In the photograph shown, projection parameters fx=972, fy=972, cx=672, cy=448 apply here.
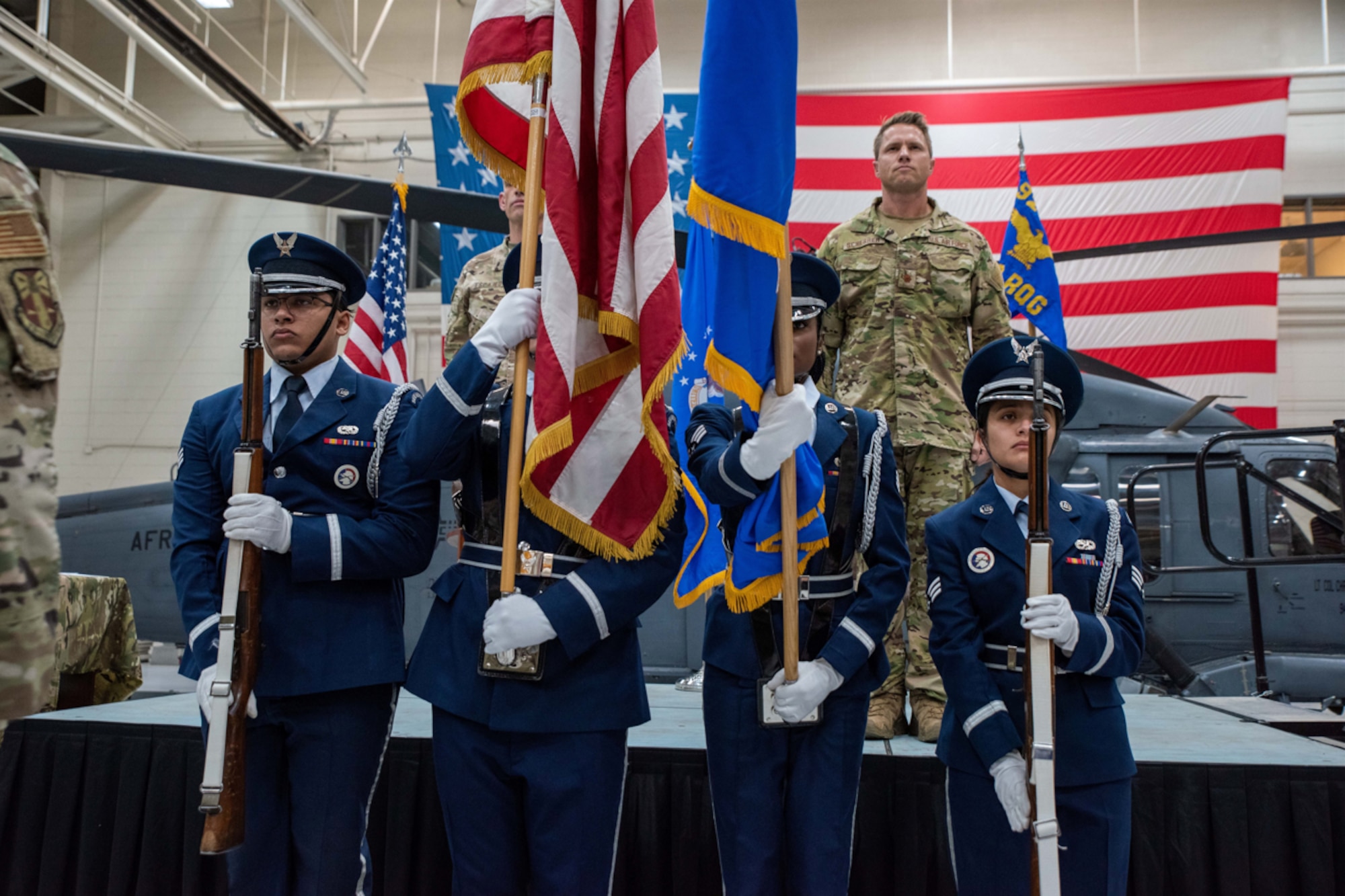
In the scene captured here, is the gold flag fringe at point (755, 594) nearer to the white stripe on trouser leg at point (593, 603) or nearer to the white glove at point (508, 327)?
the white stripe on trouser leg at point (593, 603)

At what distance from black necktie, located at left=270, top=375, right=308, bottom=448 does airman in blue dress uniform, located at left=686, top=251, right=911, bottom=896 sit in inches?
35.3

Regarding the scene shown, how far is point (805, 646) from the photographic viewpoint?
6.88 feet

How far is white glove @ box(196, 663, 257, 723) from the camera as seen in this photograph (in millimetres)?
1932

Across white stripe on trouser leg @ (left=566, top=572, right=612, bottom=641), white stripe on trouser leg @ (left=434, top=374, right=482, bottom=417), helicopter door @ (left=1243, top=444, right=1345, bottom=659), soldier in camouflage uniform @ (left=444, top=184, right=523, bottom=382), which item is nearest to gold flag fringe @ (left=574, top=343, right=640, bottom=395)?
white stripe on trouser leg @ (left=434, top=374, right=482, bottom=417)

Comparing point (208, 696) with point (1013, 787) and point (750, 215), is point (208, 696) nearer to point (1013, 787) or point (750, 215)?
point (750, 215)

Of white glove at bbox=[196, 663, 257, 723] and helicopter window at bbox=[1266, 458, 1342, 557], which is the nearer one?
white glove at bbox=[196, 663, 257, 723]

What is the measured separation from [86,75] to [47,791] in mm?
9192

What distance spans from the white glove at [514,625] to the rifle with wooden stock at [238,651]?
1.76 ft

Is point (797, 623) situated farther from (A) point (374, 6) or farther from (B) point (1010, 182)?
(A) point (374, 6)

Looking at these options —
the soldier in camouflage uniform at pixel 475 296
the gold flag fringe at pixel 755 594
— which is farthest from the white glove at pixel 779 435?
the soldier in camouflage uniform at pixel 475 296

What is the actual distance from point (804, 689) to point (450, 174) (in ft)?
27.3

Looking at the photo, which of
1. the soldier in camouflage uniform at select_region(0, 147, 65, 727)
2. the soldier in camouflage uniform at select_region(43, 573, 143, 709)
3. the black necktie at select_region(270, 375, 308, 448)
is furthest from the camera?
the soldier in camouflage uniform at select_region(43, 573, 143, 709)

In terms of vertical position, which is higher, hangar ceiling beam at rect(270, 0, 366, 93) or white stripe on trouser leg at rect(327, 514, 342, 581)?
hangar ceiling beam at rect(270, 0, 366, 93)

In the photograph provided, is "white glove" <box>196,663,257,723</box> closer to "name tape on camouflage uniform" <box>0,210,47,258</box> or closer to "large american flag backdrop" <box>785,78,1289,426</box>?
"name tape on camouflage uniform" <box>0,210,47,258</box>
